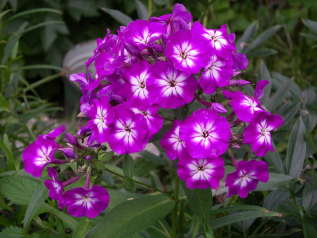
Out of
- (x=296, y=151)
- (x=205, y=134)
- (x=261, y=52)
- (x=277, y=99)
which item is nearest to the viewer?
(x=205, y=134)

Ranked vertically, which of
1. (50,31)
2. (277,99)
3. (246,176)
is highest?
(246,176)

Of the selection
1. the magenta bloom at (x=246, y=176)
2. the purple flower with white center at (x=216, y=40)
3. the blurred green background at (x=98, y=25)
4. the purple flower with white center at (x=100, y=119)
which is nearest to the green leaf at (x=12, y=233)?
the purple flower with white center at (x=100, y=119)

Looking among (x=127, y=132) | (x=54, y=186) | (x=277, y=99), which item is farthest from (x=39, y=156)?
(x=277, y=99)


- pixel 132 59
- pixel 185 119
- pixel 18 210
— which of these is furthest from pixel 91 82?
pixel 18 210

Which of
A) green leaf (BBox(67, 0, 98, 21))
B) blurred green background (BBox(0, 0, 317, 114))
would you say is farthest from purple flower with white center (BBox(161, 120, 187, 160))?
green leaf (BBox(67, 0, 98, 21))

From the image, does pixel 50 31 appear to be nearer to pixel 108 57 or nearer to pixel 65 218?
pixel 65 218

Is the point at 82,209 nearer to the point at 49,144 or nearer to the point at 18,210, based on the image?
the point at 49,144
